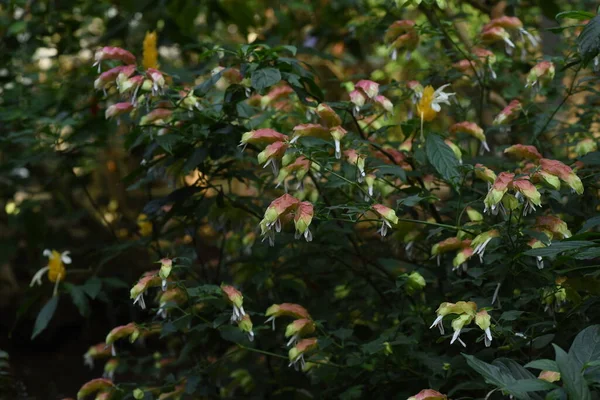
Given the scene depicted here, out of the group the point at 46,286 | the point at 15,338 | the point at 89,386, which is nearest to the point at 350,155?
the point at 89,386

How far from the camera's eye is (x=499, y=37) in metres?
1.79

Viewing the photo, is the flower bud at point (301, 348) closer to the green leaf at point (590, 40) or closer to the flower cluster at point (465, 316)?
the flower cluster at point (465, 316)

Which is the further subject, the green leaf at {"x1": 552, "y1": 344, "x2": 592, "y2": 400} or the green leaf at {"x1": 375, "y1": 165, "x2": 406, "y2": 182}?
the green leaf at {"x1": 375, "y1": 165, "x2": 406, "y2": 182}

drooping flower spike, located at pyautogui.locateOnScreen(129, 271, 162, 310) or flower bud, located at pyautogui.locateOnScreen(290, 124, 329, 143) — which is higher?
flower bud, located at pyautogui.locateOnScreen(290, 124, 329, 143)

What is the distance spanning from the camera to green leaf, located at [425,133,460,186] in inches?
59.4

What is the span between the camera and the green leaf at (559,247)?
1.18m

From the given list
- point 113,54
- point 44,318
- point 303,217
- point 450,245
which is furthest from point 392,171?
point 44,318

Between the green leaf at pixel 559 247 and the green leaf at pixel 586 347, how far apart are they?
0.14m

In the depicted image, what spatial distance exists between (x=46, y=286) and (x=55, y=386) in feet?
3.45

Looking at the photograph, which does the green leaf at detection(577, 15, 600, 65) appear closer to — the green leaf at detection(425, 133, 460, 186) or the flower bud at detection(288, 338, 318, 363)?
the green leaf at detection(425, 133, 460, 186)

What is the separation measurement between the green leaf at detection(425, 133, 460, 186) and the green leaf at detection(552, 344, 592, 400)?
0.53 meters

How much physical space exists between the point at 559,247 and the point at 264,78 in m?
0.64

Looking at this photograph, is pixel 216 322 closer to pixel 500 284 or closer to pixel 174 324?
pixel 174 324

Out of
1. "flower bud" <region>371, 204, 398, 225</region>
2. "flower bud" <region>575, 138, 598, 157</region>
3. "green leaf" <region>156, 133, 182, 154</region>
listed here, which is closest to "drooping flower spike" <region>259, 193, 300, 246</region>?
Answer: "flower bud" <region>371, 204, 398, 225</region>
